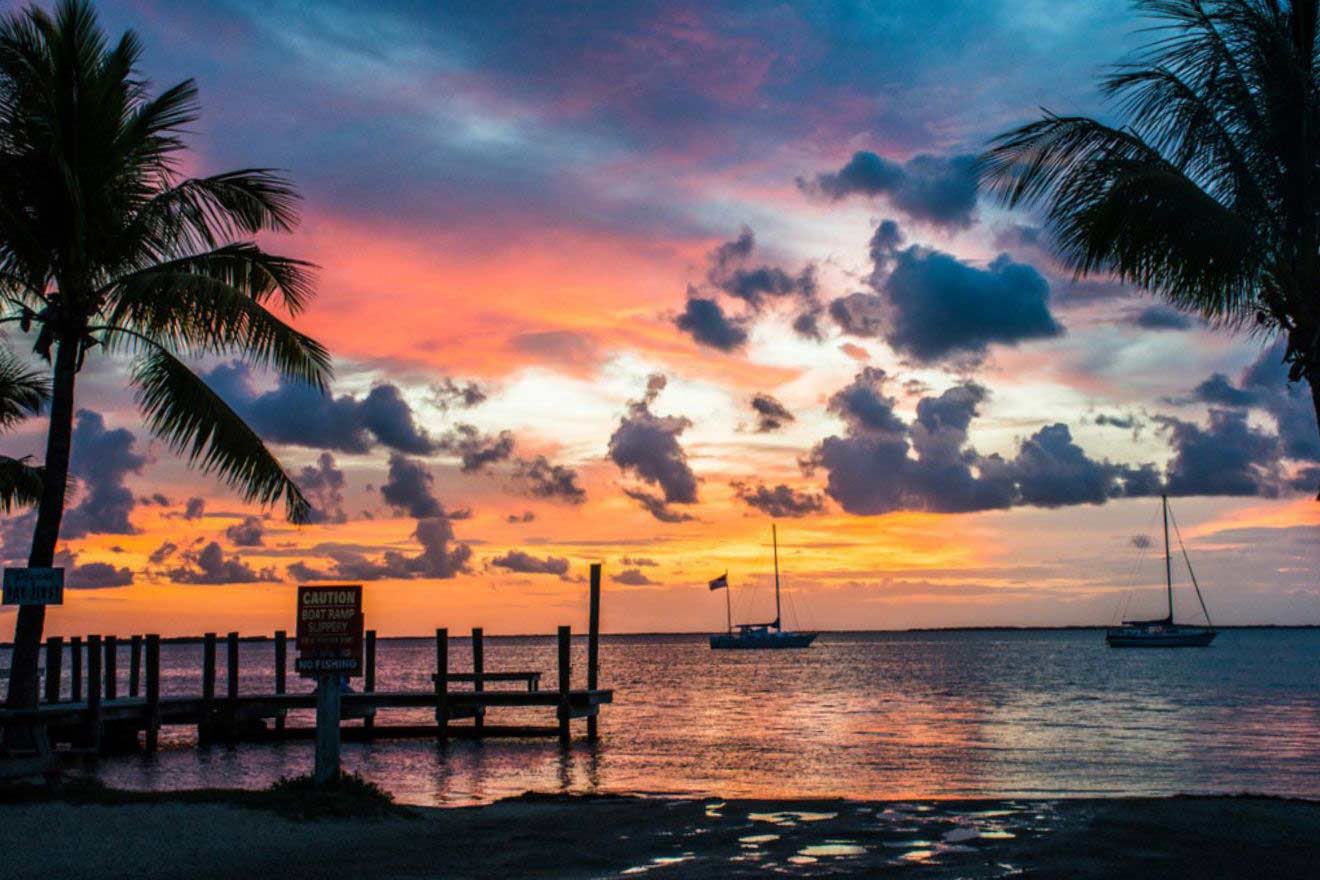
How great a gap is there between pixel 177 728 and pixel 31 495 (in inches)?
778

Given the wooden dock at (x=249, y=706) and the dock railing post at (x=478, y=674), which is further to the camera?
the dock railing post at (x=478, y=674)

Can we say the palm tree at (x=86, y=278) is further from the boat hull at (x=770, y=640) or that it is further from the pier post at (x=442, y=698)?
the boat hull at (x=770, y=640)

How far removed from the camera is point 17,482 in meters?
28.6

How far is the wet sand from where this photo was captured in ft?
38.9

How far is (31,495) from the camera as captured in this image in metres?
29.2

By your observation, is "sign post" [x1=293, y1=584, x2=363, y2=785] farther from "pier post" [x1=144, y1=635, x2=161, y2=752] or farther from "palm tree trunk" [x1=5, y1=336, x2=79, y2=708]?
"pier post" [x1=144, y1=635, x2=161, y2=752]

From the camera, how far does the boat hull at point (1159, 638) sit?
13775 centimetres

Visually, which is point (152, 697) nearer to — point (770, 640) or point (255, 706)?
point (255, 706)

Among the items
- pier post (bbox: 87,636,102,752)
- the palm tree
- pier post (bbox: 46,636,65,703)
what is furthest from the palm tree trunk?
pier post (bbox: 46,636,65,703)

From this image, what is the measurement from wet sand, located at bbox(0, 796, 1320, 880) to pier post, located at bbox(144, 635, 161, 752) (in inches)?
723

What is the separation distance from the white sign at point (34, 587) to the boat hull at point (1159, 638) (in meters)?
137

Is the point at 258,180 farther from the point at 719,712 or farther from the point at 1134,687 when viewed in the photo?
the point at 1134,687

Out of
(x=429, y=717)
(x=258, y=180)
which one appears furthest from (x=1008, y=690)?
(x=258, y=180)

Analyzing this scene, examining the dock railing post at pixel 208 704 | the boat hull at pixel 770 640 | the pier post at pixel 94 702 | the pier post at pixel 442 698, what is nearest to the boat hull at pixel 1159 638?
the boat hull at pixel 770 640
